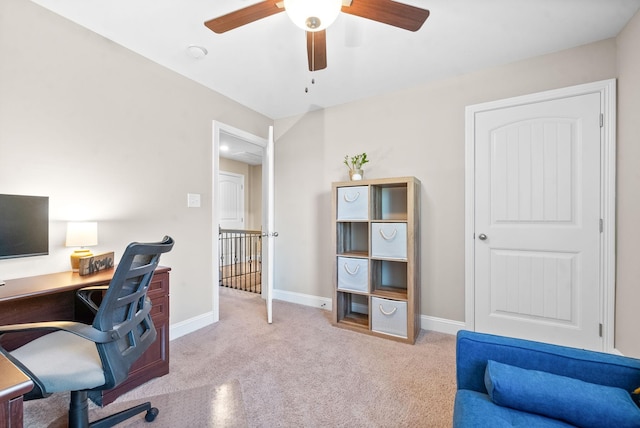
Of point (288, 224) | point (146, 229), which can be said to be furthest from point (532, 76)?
point (146, 229)

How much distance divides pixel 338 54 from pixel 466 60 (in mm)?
1089

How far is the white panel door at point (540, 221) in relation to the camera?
7.07 feet

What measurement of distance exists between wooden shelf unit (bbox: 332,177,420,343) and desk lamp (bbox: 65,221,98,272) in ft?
6.33

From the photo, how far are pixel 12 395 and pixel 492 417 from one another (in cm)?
131

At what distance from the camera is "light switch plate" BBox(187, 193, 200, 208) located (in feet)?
8.89

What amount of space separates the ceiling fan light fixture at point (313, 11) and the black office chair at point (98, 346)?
1.26 metres

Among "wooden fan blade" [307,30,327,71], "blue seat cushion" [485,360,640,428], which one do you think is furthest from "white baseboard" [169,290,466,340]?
"wooden fan blade" [307,30,327,71]

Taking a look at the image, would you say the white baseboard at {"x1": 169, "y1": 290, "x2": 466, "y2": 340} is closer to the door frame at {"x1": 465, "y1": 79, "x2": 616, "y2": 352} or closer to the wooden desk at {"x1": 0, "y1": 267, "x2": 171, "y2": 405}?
the wooden desk at {"x1": 0, "y1": 267, "x2": 171, "y2": 405}

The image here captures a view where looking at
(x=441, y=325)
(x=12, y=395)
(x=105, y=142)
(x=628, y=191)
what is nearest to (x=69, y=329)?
(x=12, y=395)

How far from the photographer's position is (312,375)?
6.48 ft

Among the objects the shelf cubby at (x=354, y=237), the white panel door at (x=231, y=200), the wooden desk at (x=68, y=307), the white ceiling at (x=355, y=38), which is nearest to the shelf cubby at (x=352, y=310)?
the shelf cubby at (x=354, y=237)

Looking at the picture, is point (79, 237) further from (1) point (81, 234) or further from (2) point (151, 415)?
(2) point (151, 415)

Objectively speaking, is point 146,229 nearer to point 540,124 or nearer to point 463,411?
point 463,411

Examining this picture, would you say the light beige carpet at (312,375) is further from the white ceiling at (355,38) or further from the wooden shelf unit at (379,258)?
the white ceiling at (355,38)
